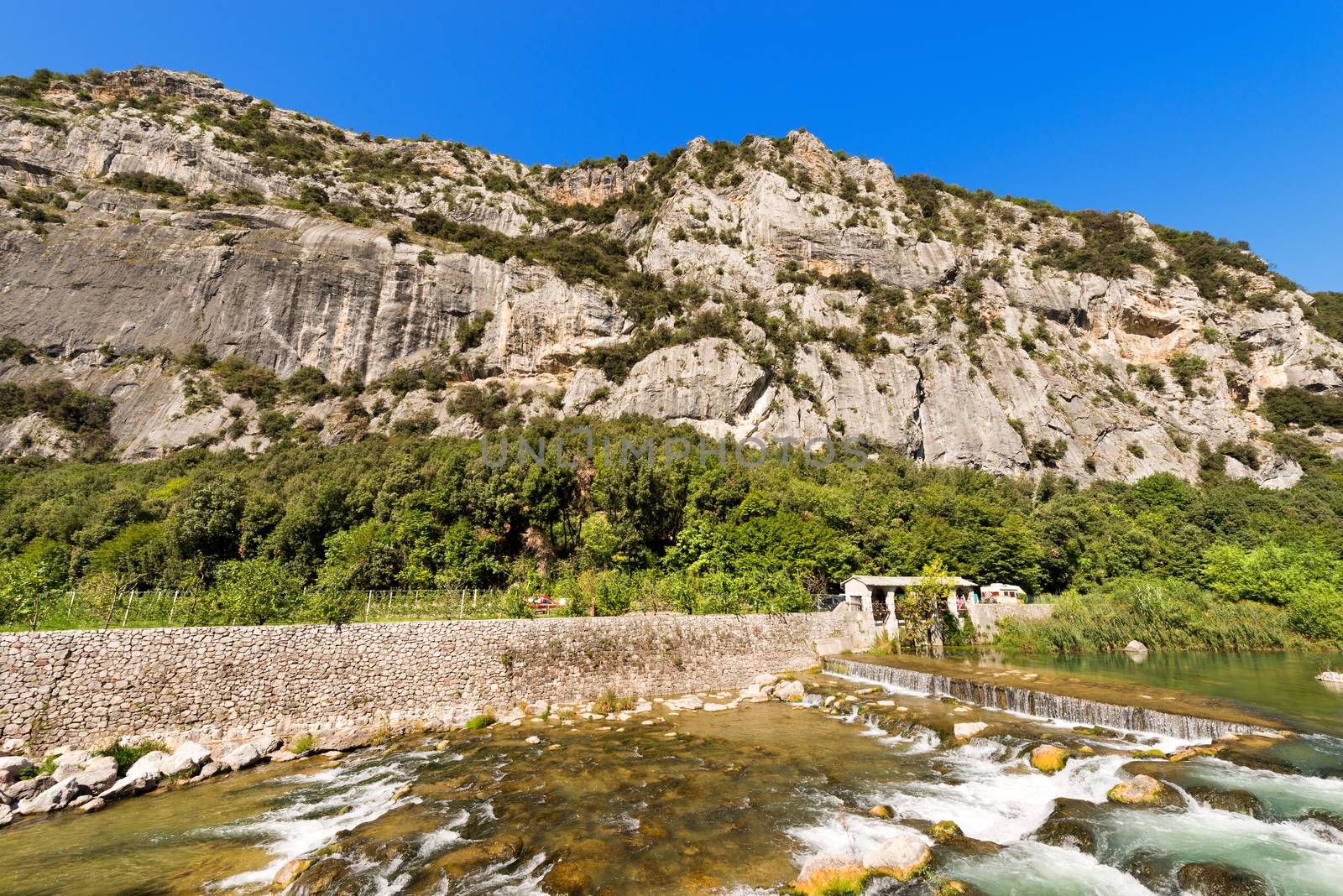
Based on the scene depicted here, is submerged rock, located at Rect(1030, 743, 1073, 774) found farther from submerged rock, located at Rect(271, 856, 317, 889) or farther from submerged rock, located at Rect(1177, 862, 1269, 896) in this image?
submerged rock, located at Rect(271, 856, 317, 889)

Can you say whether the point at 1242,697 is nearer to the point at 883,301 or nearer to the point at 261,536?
the point at 261,536

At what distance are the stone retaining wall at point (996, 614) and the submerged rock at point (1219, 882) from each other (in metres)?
27.4

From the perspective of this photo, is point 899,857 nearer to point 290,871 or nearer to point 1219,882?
point 1219,882

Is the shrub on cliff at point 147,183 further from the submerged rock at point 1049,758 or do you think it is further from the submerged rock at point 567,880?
the submerged rock at point 1049,758

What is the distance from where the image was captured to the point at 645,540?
3691 cm

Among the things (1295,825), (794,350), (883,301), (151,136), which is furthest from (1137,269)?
(151,136)

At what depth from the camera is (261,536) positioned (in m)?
34.3

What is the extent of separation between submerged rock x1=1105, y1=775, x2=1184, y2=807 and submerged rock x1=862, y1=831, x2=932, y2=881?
498 cm

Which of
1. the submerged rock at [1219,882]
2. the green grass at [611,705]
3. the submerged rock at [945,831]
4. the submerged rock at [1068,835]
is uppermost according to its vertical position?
the submerged rock at [1219,882]

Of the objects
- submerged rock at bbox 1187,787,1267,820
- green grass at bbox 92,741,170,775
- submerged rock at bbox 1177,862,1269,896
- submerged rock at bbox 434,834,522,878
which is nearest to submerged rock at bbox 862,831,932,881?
submerged rock at bbox 1177,862,1269,896

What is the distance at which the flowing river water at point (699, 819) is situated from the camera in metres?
7.79

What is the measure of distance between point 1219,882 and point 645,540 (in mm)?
31291

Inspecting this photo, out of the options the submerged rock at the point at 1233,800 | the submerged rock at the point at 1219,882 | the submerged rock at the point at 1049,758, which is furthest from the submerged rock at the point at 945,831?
the submerged rock at the point at 1233,800

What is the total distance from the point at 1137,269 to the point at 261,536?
11748cm
